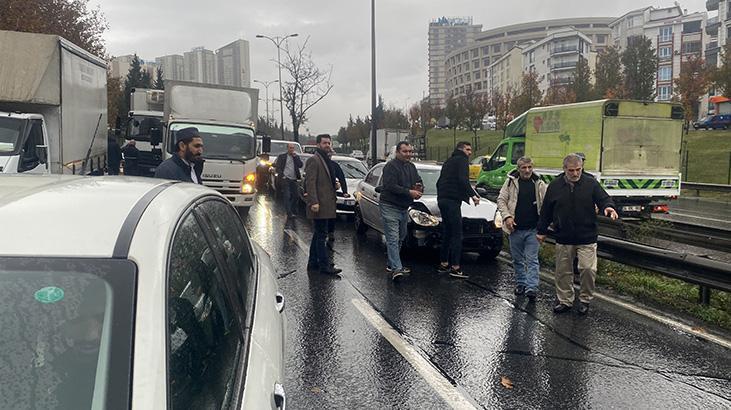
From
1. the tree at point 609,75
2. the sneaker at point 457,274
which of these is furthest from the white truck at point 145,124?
the tree at point 609,75

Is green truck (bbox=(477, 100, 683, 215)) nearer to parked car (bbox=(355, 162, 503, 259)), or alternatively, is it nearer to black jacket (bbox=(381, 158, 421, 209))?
parked car (bbox=(355, 162, 503, 259))

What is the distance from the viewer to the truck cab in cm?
862

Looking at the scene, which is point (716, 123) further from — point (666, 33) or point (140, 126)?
point (140, 126)

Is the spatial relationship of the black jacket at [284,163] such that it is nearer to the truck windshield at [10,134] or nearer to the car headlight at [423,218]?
the car headlight at [423,218]

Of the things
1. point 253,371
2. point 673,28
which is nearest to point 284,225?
point 253,371

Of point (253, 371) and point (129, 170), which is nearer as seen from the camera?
point (253, 371)

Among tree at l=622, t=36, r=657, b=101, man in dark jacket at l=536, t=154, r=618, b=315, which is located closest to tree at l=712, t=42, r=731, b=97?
tree at l=622, t=36, r=657, b=101

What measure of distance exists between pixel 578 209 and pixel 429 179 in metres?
4.67

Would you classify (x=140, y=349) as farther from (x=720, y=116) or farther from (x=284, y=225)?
(x=720, y=116)

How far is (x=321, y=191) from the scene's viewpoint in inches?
317

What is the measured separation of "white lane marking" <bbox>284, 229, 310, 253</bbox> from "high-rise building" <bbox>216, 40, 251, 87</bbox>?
55.8 meters

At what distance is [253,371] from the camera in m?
2.04

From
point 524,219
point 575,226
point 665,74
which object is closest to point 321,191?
point 524,219

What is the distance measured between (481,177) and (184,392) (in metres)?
18.3
